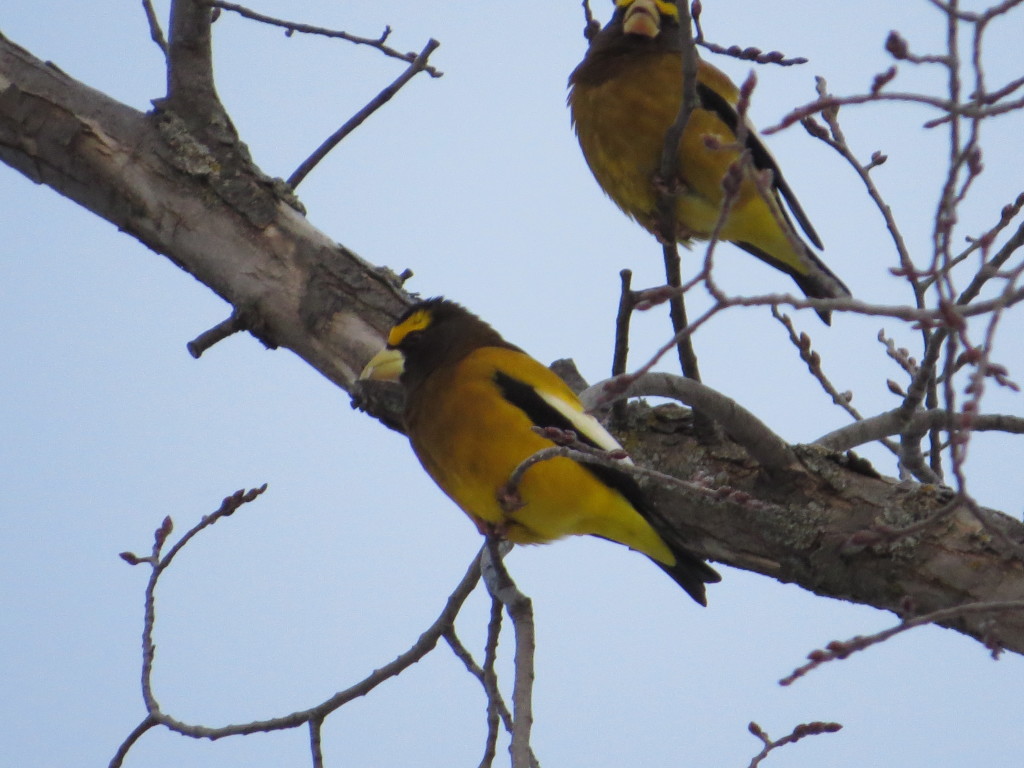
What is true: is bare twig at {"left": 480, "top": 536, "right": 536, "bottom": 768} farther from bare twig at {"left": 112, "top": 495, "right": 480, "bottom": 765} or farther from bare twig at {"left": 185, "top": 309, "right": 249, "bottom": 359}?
bare twig at {"left": 185, "top": 309, "right": 249, "bottom": 359}

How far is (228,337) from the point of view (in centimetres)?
445

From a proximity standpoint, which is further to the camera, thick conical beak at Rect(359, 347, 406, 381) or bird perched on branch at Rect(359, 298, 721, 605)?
thick conical beak at Rect(359, 347, 406, 381)

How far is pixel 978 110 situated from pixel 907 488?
1.94 meters

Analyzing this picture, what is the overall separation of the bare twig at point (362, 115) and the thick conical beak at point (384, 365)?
34.3 inches

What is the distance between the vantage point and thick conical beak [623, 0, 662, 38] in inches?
199

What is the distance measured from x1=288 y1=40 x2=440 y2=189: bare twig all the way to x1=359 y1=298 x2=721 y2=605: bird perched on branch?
0.79m

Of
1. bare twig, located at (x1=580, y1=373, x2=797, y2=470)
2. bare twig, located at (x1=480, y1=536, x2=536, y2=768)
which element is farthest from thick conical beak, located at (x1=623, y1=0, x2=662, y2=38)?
bare twig, located at (x1=480, y1=536, x2=536, y2=768)

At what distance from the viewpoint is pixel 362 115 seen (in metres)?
4.64

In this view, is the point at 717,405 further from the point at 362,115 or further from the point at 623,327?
the point at 362,115

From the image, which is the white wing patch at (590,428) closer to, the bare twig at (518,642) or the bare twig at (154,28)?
the bare twig at (518,642)

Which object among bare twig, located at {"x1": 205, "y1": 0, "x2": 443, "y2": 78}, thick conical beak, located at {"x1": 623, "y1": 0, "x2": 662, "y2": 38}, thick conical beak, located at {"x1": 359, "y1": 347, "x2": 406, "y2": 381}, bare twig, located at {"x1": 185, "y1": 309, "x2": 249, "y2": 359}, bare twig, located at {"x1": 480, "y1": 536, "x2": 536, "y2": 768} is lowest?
bare twig, located at {"x1": 480, "y1": 536, "x2": 536, "y2": 768}

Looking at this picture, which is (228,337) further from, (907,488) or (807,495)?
(907,488)

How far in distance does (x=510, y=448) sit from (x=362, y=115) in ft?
5.24

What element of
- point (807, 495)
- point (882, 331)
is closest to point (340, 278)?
point (807, 495)
